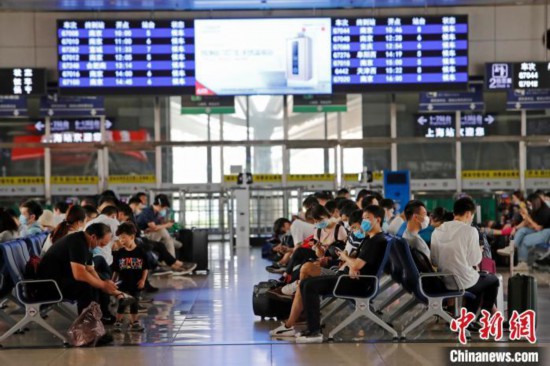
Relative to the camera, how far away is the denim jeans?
49.6ft

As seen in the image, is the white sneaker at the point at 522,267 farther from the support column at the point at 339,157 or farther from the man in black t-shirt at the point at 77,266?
the man in black t-shirt at the point at 77,266

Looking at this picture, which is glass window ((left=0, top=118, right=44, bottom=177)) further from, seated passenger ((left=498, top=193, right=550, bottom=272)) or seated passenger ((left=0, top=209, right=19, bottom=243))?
seated passenger ((left=498, top=193, right=550, bottom=272))

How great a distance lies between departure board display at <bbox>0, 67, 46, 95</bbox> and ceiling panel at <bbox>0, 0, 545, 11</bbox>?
5.56 feet

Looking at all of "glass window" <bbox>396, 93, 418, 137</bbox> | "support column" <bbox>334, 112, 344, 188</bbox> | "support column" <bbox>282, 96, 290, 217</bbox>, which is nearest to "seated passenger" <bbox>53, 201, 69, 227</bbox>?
"support column" <bbox>282, 96, 290, 217</bbox>

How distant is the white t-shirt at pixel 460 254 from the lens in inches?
345

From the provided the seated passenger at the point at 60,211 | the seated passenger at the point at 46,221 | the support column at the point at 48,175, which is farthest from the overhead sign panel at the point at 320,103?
the seated passenger at the point at 46,221

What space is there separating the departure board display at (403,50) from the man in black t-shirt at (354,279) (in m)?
9.35

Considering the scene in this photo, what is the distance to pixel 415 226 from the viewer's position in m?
9.63

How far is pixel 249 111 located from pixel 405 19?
19.4 ft

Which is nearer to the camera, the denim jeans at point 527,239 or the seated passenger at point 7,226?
the seated passenger at point 7,226

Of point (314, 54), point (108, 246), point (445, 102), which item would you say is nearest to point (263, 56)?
point (314, 54)

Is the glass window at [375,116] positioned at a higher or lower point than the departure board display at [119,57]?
lower

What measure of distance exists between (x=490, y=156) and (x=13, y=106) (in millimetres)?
10797

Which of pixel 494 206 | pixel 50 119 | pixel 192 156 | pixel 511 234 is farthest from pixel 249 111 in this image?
pixel 511 234
